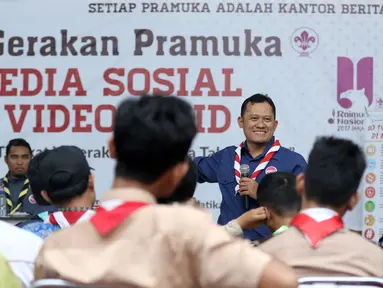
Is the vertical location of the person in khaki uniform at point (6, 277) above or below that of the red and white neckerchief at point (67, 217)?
below

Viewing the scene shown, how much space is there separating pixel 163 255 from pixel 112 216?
0.13 m

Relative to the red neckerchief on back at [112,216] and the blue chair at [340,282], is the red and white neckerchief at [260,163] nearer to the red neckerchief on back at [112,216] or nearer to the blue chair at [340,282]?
the blue chair at [340,282]

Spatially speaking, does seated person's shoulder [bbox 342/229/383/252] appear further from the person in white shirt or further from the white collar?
the person in white shirt

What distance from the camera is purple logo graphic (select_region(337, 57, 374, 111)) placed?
636cm

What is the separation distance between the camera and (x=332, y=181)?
2.18 m

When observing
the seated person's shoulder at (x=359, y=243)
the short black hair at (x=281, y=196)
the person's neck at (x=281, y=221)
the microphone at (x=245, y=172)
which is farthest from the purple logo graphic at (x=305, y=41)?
the seated person's shoulder at (x=359, y=243)

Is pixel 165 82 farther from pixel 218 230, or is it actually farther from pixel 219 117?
pixel 218 230

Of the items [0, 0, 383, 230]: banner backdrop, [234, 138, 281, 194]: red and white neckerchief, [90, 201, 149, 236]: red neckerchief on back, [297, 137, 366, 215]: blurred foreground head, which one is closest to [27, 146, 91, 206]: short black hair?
[297, 137, 366, 215]: blurred foreground head

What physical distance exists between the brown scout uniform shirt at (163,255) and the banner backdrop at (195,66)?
4.80 meters

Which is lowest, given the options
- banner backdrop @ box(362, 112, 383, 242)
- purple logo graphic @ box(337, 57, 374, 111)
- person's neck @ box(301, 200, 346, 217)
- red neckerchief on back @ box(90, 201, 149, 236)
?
banner backdrop @ box(362, 112, 383, 242)

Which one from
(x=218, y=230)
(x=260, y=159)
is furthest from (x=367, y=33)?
(x=218, y=230)

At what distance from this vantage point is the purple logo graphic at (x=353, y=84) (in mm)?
6359

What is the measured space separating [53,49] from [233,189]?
2490mm

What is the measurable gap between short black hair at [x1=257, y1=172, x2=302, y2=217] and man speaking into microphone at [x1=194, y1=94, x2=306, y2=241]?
3.00ft
